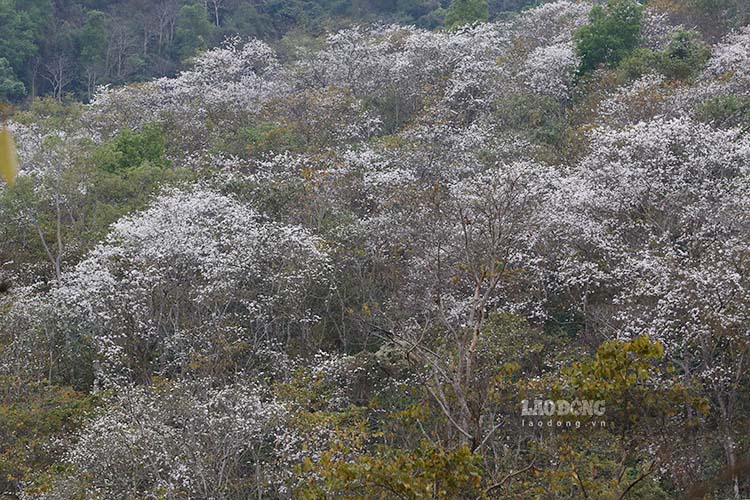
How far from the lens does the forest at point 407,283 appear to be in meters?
8.59

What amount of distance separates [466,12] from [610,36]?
10.0 meters

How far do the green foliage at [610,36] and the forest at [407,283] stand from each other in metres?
0.07

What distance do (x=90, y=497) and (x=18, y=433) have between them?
2927 mm

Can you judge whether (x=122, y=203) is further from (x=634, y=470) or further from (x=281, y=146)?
(x=634, y=470)

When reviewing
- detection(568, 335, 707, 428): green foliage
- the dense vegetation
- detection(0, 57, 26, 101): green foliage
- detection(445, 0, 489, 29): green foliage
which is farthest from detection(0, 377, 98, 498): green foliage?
detection(445, 0, 489, 29): green foliage

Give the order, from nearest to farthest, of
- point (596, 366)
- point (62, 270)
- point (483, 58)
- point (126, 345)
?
point (596, 366) < point (126, 345) < point (62, 270) < point (483, 58)

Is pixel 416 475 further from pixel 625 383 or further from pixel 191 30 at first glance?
pixel 191 30

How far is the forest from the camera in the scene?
28.2 feet

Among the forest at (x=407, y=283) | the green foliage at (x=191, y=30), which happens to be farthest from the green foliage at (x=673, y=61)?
the green foliage at (x=191, y=30)

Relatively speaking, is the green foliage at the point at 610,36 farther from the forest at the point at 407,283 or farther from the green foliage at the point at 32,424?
the green foliage at the point at 32,424

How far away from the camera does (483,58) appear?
1039 inches

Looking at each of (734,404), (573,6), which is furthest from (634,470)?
(573,6)

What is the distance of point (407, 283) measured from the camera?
604 inches

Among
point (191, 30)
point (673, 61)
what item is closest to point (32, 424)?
point (673, 61)
